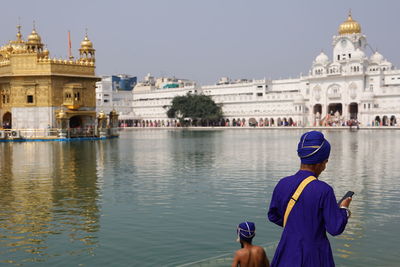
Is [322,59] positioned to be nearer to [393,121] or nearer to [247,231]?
[393,121]

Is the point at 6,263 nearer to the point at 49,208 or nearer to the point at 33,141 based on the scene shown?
the point at 49,208

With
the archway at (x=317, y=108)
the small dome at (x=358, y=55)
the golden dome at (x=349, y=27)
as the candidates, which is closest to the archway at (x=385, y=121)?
the small dome at (x=358, y=55)

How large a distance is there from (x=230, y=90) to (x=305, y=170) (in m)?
94.0

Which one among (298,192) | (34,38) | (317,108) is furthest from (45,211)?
(317,108)

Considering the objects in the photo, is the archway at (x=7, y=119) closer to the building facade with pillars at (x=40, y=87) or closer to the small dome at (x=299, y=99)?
the building facade with pillars at (x=40, y=87)

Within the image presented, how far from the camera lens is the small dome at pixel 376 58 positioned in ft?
270

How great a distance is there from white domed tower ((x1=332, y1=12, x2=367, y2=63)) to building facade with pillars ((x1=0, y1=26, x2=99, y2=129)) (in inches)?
1928

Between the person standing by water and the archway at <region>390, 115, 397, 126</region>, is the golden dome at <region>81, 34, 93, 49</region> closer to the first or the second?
the person standing by water

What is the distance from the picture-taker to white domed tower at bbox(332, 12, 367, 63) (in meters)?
79.6

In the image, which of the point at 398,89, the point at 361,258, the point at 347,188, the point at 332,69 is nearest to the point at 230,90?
the point at 332,69

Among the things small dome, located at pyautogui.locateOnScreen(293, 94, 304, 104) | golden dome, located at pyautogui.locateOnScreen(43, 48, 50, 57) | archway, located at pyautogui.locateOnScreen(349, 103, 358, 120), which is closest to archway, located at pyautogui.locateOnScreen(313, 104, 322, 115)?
small dome, located at pyautogui.locateOnScreen(293, 94, 304, 104)

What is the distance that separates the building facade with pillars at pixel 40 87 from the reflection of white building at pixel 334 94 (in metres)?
43.4

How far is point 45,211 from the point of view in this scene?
425 inches

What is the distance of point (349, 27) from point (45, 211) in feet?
252
